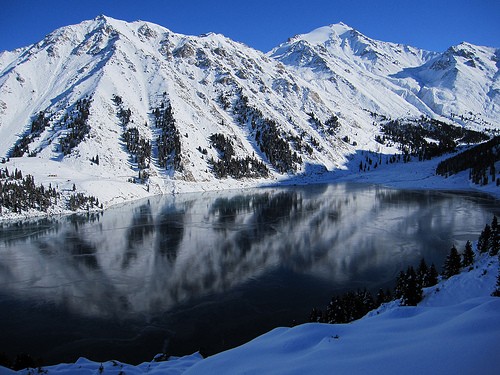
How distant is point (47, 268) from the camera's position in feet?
139

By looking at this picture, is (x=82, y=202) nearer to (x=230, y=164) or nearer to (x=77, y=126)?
(x=77, y=126)

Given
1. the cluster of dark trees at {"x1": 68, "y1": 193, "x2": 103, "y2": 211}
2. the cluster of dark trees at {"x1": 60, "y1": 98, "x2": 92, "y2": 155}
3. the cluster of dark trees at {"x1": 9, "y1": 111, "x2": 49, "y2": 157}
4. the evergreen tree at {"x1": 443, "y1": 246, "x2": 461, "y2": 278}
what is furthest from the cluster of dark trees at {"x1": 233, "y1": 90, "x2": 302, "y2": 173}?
the evergreen tree at {"x1": 443, "y1": 246, "x2": 461, "y2": 278}

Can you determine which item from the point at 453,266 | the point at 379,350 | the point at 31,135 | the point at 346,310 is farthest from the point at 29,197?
the point at 379,350

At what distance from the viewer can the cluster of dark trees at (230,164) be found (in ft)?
512

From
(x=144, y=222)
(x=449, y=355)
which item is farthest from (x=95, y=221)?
(x=449, y=355)

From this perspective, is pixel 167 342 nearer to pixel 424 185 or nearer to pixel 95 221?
pixel 95 221

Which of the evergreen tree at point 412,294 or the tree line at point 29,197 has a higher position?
the tree line at point 29,197

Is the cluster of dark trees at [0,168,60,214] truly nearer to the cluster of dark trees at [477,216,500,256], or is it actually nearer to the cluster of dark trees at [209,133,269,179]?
the cluster of dark trees at [209,133,269,179]

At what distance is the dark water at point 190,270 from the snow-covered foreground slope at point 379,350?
1072cm

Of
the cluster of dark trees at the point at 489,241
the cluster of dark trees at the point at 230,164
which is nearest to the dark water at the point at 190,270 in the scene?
the cluster of dark trees at the point at 489,241

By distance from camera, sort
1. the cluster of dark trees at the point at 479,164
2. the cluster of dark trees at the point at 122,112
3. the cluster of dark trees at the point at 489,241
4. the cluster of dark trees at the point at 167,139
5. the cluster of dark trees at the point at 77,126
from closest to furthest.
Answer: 1. the cluster of dark trees at the point at 489,241
2. the cluster of dark trees at the point at 479,164
3. the cluster of dark trees at the point at 77,126
4. the cluster of dark trees at the point at 167,139
5. the cluster of dark trees at the point at 122,112

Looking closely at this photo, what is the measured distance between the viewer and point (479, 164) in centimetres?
12331

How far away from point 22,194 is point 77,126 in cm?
6704

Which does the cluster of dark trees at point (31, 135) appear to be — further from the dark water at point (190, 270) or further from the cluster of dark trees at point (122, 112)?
the dark water at point (190, 270)
